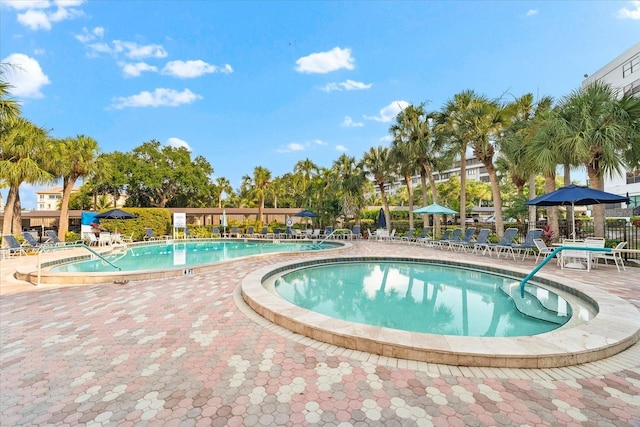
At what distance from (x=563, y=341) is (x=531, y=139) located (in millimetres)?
10791

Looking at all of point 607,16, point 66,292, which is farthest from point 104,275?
point 607,16

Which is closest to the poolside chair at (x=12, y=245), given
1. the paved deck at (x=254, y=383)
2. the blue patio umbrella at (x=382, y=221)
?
the paved deck at (x=254, y=383)

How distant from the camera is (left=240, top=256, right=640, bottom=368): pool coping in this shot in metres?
3.19

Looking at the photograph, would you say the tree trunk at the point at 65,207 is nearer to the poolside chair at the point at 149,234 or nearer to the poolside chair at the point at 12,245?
the poolside chair at the point at 149,234

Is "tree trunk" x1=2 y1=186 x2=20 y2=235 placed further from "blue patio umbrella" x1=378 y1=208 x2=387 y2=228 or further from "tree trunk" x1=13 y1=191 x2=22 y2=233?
"blue patio umbrella" x1=378 y1=208 x2=387 y2=228

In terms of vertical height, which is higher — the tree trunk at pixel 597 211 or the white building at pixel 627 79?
the white building at pixel 627 79

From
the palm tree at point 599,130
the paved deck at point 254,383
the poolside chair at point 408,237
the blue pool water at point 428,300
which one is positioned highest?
the palm tree at point 599,130

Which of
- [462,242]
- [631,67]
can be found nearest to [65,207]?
[462,242]

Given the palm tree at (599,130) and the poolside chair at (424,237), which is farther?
the poolside chair at (424,237)

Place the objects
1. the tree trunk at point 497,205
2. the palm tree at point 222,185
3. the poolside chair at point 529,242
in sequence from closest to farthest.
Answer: the poolside chair at point 529,242 → the tree trunk at point 497,205 → the palm tree at point 222,185

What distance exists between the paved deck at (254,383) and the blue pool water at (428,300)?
1695 millimetres

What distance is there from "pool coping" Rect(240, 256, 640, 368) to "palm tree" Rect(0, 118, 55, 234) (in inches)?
741

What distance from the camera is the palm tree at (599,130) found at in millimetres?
9367

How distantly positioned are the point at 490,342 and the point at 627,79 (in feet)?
138
